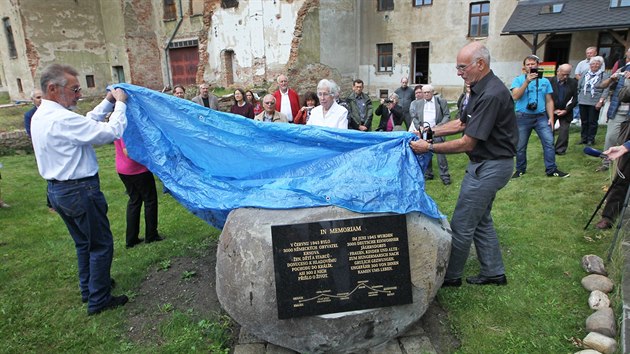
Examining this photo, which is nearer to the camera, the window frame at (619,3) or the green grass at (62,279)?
the green grass at (62,279)

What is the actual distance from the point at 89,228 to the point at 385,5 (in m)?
21.7

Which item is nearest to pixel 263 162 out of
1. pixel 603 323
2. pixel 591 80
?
pixel 603 323

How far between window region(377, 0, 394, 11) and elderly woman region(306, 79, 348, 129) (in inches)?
747

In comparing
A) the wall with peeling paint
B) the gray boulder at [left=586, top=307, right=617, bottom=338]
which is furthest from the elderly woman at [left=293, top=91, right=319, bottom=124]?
the wall with peeling paint

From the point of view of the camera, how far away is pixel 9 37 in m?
24.2

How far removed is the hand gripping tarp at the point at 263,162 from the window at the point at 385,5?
2037 centimetres

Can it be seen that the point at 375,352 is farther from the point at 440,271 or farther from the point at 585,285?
the point at 585,285

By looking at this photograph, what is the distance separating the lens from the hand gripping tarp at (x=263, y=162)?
3.28m

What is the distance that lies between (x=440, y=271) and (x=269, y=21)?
18198 mm

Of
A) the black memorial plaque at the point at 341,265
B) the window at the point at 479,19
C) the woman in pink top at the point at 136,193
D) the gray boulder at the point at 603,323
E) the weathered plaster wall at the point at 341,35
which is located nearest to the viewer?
the black memorial plaque at the point at 341,265

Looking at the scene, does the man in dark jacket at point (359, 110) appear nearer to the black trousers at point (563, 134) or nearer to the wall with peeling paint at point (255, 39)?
the black trousers at point (563, 134)

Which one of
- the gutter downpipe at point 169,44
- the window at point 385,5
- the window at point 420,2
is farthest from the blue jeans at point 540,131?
the gutter downpipe at point 169,44

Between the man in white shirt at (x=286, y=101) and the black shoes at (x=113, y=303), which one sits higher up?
the man in white shirt at (x=286, y=101)

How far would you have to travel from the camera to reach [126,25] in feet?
80.3
